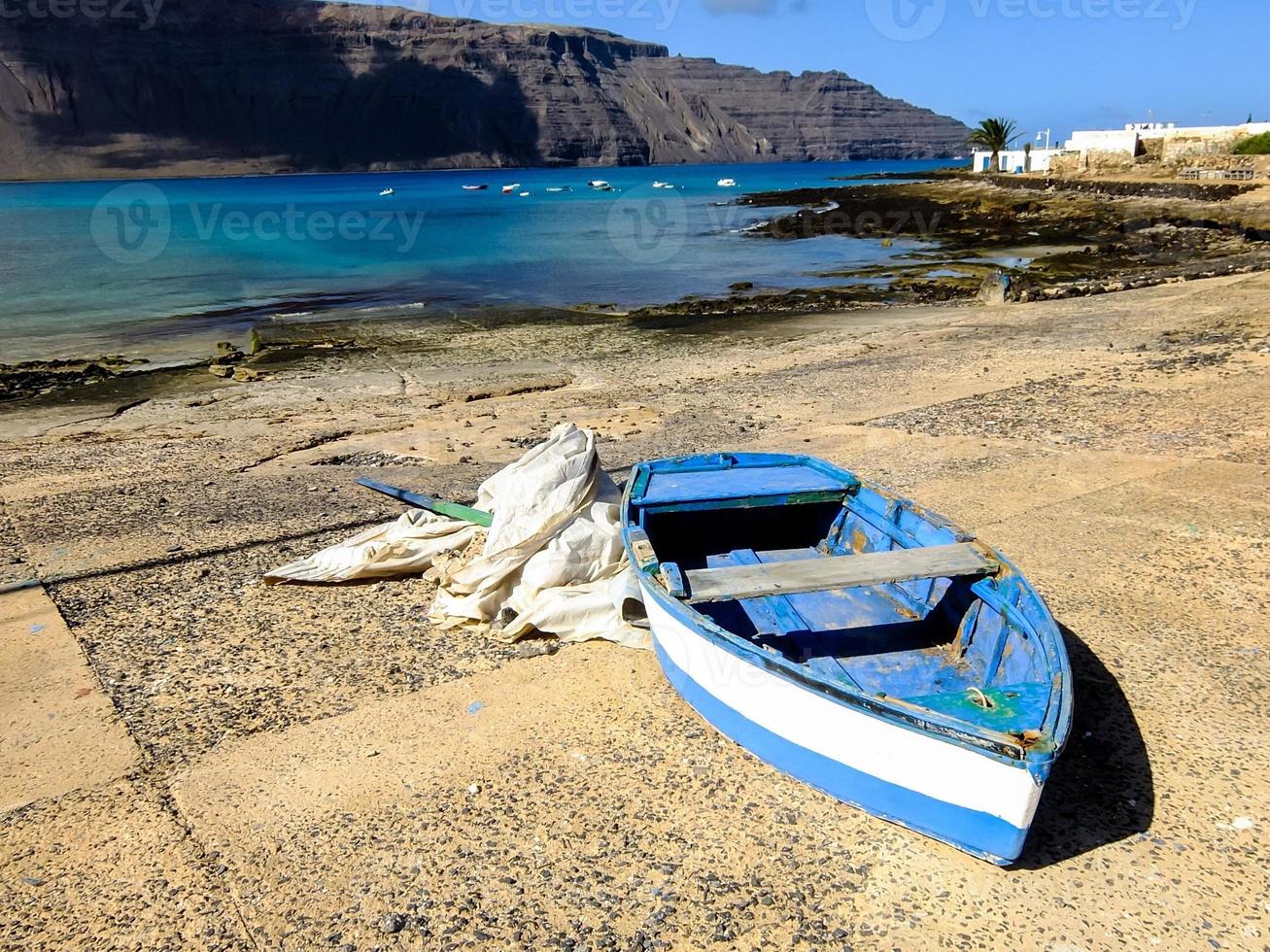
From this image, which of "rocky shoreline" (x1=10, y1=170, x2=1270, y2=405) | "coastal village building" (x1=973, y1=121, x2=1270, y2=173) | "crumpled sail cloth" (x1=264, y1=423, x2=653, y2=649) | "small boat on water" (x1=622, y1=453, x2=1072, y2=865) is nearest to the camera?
"small boat on water" (x1=622, y1=453, x2=1072, y2=865)

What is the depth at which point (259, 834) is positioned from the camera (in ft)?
15.3

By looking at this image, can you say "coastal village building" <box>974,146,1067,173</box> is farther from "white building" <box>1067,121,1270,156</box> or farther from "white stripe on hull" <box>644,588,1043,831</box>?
"white stripe on hull" <box>644,588,1043,831</box>

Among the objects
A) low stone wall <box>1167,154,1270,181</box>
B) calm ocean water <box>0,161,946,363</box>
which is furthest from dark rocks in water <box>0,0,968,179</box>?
low stone wall <box>1167,154,1270,181</box>

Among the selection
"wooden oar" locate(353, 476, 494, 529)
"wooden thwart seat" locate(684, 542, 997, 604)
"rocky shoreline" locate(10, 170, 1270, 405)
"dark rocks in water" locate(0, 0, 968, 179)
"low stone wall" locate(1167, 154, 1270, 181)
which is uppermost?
"dark rocks in water" locate(0, 0, 968, 179)

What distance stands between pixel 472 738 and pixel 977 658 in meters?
3.08

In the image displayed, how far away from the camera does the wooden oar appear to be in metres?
7.69

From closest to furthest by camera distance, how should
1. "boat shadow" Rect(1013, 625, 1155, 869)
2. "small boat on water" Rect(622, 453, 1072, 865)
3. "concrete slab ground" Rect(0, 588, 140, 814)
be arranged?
1. "small boat on water" Rect(622, 453, 1072, 865)
2. "boat shadow" Rect(1013, 625, 1155, 869)
3. "concrete slab ground" Rect(0, 588, 140, 814)

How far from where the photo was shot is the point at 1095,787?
15.8 feet

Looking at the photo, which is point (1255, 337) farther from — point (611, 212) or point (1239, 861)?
point (611, 212)

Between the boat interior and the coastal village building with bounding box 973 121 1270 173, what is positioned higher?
the coastal village building with bounding box 973 121 1270 173

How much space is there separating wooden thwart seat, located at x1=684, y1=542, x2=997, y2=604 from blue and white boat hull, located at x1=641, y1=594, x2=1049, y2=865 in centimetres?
35

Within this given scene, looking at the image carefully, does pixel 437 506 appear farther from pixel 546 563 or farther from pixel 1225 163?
pixel 1225 163

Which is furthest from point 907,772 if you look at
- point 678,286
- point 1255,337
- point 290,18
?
point 290,18

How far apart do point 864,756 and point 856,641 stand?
59.8 inches
